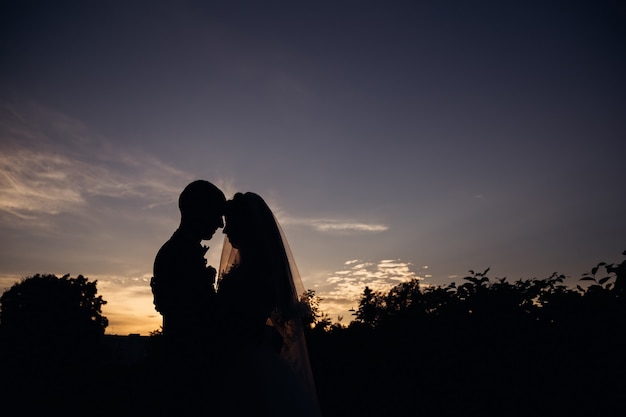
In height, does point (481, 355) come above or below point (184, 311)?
below

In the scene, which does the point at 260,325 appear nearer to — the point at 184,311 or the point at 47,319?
the point at 184,311

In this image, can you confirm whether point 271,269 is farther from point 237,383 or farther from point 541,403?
point 541,403

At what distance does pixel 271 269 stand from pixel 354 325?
4463 mm

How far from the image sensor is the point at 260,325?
3027 millimetres

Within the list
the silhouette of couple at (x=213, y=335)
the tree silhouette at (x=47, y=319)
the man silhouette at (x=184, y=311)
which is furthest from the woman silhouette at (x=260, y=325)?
the tree silhouette at (x=47, y=319)

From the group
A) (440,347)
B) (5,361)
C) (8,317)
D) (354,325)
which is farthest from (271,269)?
(8,317)

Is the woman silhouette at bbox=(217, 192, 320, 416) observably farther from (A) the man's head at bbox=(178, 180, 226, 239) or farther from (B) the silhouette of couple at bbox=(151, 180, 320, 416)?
(A) the man's head at bbox=(178, 180, 226, 239)

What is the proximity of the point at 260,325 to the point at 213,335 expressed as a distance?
451 mm

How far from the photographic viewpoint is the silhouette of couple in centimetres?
262

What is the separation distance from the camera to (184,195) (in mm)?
3053

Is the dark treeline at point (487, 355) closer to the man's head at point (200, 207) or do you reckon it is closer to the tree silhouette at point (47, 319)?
the man's head at point (200, 207)

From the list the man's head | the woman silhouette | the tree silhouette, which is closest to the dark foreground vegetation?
the woman silhouette

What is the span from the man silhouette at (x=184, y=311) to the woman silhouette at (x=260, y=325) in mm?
162

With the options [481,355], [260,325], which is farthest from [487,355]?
[260,325]
